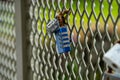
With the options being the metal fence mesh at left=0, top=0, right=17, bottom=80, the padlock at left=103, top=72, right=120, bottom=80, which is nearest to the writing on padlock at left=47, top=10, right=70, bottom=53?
the padlock at left=103, top=72, right=120, bottom=80

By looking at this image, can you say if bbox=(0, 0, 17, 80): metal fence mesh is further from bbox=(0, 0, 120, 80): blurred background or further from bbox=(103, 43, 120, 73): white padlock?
bbox=(103, 43, 120, 73): white padlock

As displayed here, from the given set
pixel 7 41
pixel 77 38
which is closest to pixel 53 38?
pixel 77 38

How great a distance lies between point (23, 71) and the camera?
1.72 metres

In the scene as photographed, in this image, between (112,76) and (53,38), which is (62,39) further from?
(112,76)

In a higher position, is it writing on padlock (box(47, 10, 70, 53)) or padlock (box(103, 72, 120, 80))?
writing on padlock (box(47, 10, 70, 53))

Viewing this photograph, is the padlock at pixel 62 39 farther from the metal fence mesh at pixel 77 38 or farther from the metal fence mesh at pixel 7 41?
the metal fence mesh at pixel 7 41

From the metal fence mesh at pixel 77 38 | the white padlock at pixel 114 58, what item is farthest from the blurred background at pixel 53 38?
the white padlock at pixel 114 58

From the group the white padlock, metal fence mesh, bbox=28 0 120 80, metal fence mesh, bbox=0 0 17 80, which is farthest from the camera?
metal fence mesh, bbox=0 0 17 80

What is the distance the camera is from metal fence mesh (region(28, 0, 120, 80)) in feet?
3.94

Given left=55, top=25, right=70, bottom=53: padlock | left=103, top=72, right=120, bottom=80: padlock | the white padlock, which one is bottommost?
left=103, top=72, right=120, bottom=80: padlock

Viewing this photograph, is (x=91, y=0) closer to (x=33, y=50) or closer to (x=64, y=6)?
(x=64, y=6)

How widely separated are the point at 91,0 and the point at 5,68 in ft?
3.29

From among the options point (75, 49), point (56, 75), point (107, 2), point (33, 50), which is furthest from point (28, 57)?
point (107, 2)

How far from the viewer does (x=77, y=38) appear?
1.34 meters
